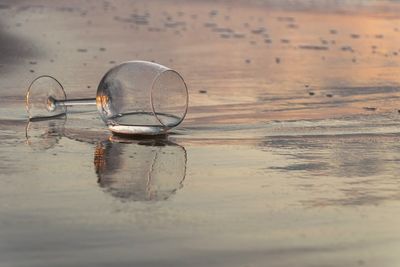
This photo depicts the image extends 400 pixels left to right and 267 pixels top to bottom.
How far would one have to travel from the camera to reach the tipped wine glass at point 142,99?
8805 mm

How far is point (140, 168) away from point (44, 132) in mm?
1780

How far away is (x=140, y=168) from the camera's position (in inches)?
292

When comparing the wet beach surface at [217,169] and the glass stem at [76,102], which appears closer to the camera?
the wet beach surface at [217,169]

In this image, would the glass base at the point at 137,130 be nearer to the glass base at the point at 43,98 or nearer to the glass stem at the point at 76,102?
the glass stem at the point at 76,102

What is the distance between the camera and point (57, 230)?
5.68 m

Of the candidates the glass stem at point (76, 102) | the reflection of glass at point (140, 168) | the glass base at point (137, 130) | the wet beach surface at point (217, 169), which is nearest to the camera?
the wet beach surface at point (217, 169)

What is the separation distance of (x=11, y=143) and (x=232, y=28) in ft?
42.0

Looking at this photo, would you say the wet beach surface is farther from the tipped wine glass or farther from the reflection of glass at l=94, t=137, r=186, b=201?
the tipped wine glass

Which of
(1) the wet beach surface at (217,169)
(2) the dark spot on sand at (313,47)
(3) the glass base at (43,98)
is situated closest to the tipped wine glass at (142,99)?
(1) the wet beach surface at (217,169)

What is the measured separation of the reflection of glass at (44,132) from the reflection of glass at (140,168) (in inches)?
16.3

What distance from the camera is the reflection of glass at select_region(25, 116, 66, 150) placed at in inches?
330

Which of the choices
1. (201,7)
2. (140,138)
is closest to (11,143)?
(140,138)

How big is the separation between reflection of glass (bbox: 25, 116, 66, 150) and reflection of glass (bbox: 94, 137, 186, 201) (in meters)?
0.41

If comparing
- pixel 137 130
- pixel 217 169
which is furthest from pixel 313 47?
pixel 217 169
